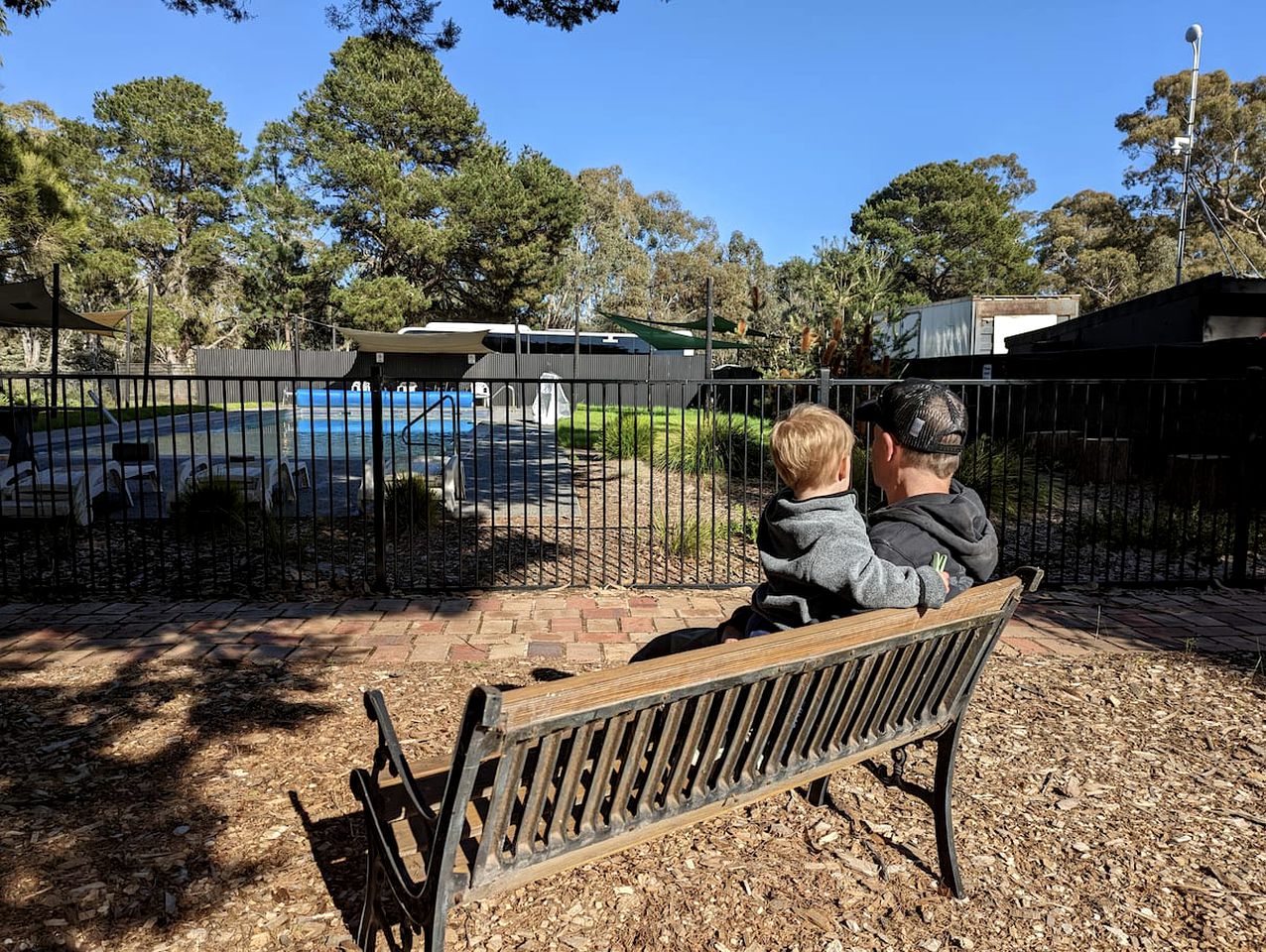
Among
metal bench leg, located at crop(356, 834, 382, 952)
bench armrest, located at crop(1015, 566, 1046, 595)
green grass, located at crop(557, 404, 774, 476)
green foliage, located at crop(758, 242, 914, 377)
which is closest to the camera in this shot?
metal bench leg, located at crop(356, 834, 382, 952)

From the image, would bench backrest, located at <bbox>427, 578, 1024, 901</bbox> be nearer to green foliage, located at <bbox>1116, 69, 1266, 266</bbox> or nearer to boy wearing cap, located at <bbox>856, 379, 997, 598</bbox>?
boy wearing cap, located at <bbox>856, 379, 997, 598</bbox>

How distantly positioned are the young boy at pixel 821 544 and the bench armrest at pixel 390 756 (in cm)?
92

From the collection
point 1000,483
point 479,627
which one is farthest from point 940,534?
point 1000,483

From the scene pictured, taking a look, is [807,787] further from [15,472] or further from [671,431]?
[671,431]

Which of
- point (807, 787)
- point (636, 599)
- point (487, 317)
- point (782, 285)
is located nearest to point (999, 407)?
point (636, 599)

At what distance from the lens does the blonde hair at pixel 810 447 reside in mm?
1981

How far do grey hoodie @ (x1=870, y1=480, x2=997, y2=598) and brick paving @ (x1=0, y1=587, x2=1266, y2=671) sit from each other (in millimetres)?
2222

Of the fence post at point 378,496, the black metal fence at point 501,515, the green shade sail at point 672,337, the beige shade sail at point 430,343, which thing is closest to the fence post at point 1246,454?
the black metal fence at point 501,515

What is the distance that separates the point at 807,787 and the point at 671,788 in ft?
3.81

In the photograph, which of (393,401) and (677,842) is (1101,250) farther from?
(677,842)

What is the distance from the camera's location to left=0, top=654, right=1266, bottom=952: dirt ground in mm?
2111

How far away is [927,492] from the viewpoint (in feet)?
7.04

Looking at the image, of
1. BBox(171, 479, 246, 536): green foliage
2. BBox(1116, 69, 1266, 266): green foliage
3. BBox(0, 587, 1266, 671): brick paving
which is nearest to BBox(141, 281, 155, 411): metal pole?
BBox(171, 479, 246, 536): green foliage

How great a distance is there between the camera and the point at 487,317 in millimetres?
45469
